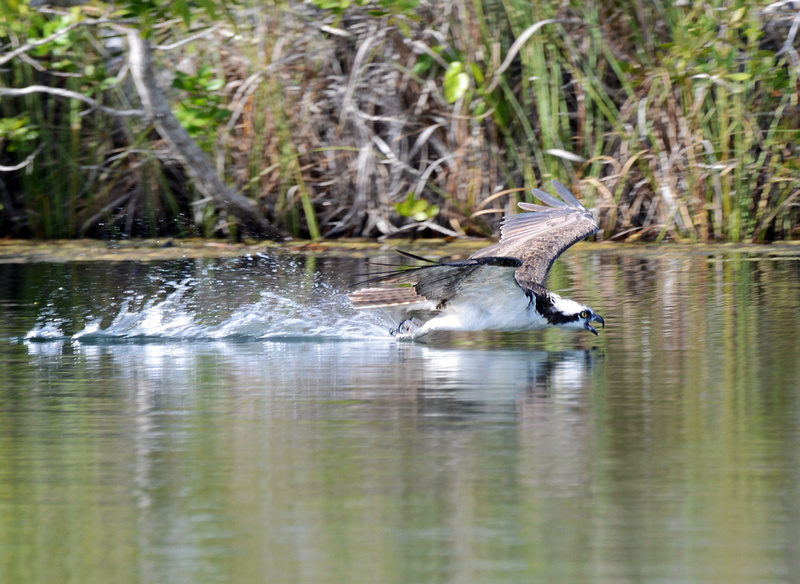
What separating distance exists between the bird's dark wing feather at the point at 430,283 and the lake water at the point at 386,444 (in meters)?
0.20

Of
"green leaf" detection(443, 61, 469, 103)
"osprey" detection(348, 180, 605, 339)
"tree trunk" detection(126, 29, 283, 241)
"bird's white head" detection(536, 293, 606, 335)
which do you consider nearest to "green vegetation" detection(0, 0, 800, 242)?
"tree trunk" detection(126, 29, 283, 241)

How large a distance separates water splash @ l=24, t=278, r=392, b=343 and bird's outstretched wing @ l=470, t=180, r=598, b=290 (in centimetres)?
70

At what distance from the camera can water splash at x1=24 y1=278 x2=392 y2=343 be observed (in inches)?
228

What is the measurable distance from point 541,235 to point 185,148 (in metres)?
3.10

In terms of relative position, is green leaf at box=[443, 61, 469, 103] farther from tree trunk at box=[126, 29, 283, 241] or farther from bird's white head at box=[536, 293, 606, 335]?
bird's white head at box=[536, 293, 606, 335]

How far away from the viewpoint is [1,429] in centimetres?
386

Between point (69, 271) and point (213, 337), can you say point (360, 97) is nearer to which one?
point (69, 271)

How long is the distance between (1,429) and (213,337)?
1961 mm

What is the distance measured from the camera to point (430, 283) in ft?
17.9

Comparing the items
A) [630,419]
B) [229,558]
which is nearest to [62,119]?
[630,419]

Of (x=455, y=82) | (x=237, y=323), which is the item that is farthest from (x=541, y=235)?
(x=455, y=82)

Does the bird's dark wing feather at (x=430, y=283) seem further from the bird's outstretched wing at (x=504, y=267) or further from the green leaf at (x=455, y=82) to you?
the green leaf at (x=455, y=82)

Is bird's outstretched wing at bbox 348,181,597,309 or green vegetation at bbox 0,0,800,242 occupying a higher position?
green vegetation at bbox 0,0,800,242

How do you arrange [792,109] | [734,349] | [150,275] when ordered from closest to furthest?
[734,349] → [150,275] → [792,109]
